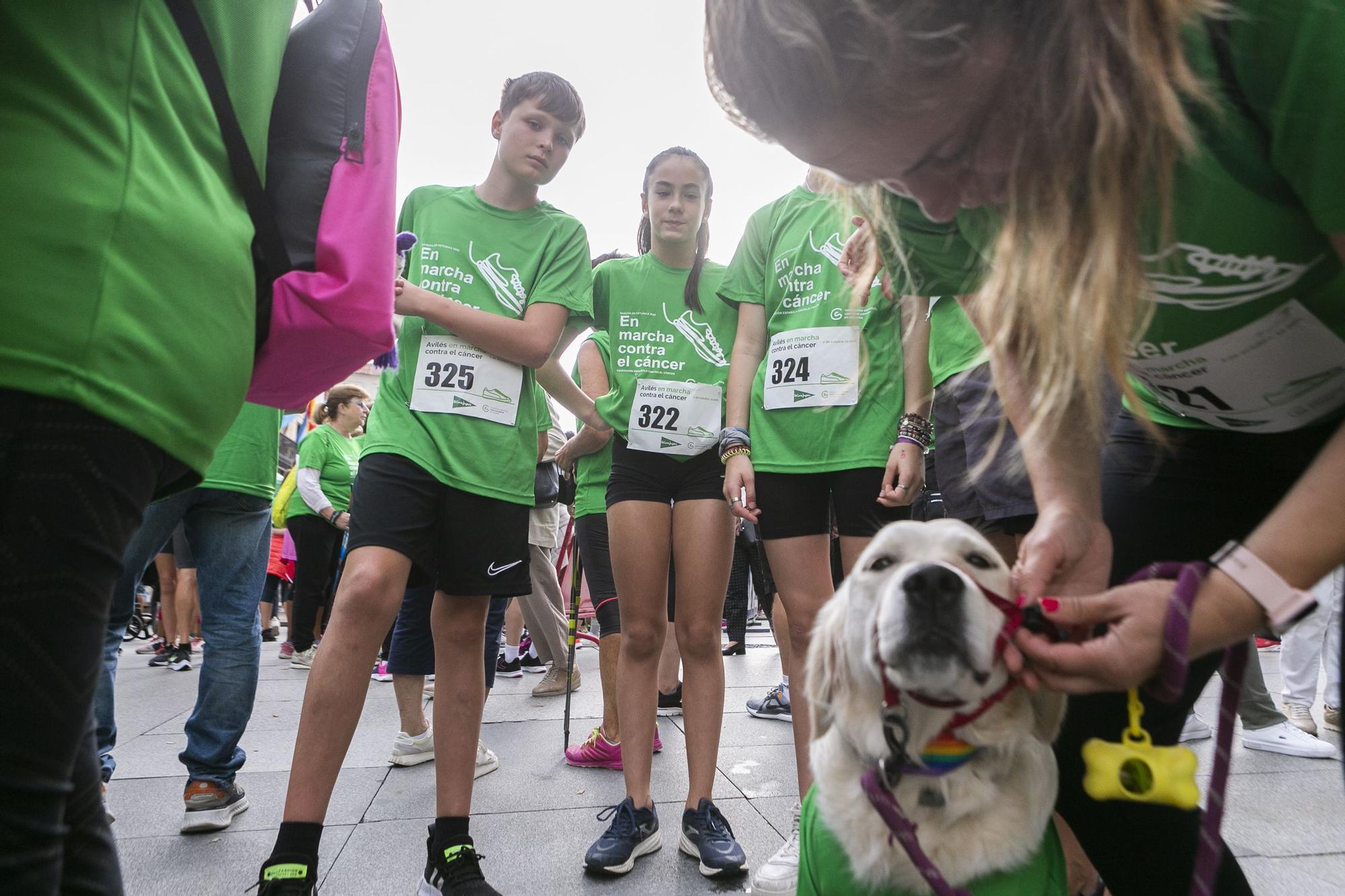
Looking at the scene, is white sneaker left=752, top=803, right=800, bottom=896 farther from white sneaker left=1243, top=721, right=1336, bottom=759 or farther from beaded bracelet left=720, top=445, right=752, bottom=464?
white sneaker left=1243, top=721, right=1336, bottom=759

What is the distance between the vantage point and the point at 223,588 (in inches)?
130

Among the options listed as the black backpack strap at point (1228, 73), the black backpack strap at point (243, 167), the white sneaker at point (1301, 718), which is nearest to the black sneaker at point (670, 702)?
the white sneaker at point (1301, 718)

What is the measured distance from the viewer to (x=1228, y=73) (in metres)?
0.93

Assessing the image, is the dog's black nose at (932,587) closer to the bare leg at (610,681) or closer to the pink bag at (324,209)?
the pink bag at (324,209)

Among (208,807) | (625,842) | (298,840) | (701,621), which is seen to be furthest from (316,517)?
(298,840)

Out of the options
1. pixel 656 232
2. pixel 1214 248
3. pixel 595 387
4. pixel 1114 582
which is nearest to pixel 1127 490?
pixel 1114 582

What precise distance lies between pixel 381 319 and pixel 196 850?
2328mm

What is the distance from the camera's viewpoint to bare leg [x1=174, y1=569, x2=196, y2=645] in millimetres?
8047

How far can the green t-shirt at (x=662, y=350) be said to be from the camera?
3.05 metres

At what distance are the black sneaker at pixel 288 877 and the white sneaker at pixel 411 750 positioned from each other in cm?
203

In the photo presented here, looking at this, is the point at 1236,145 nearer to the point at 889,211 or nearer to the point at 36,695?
the point at 889,211

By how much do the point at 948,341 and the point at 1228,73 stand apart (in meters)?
1.99

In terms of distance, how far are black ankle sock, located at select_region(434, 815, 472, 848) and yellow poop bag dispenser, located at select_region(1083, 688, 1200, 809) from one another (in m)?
1.75

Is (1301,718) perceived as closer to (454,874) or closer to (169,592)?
(454,874)
